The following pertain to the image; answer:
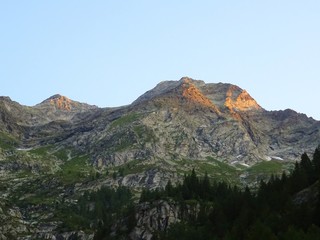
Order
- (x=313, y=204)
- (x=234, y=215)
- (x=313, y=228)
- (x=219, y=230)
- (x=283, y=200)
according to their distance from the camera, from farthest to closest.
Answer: (x=234, y=215), (x=219, y=230), (x=283, y=200), (x=313, y=204), (x=313, y=228)

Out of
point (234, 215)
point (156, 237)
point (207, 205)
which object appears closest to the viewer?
point (234, 215)

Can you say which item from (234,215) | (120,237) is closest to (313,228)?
(234,215)

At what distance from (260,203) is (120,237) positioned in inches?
2764

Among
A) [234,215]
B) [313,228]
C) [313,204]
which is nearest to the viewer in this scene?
[313,228]

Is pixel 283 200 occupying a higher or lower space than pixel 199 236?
higher

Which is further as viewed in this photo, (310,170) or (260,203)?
(310,170)

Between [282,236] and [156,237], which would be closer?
[282,236]

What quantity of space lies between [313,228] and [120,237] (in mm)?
110208

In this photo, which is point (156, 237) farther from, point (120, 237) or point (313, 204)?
point (313, 204)

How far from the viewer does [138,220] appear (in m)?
198

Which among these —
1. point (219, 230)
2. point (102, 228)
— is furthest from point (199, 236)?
point (102, 228)

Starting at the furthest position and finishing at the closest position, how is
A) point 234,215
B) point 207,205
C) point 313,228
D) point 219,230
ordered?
point 207,205 < point 234,215 < point 219,230 < point 313,228

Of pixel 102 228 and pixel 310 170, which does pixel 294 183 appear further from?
pixel 102 228

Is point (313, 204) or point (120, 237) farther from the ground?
point (313, 204)
